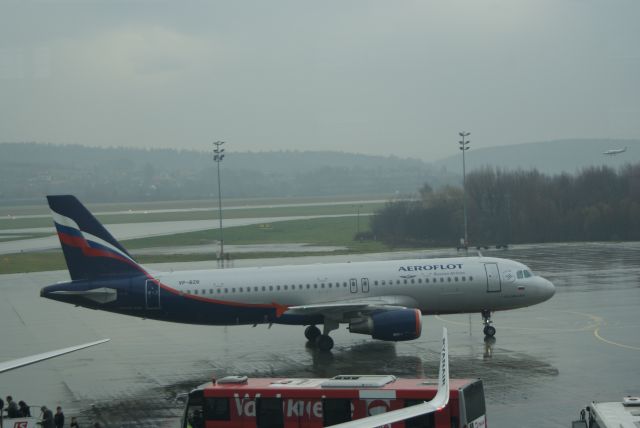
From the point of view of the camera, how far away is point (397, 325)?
103 ft

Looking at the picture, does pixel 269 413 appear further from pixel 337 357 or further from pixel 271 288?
pixel 271 288

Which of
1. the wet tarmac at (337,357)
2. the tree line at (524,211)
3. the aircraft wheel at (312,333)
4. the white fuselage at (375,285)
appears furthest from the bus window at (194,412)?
the tree line at (524,211)

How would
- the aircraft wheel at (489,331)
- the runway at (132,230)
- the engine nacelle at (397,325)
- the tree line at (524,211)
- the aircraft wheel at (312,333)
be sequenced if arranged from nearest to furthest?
the engine nacelle at (397,325) → the aircraft wheel at (489,331) → the aircraft wheel at (312,333) → the tree line at (524,211) → the runway at (132,230)

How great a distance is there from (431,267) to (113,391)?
46.2ft

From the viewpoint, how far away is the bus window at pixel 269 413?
779 inches

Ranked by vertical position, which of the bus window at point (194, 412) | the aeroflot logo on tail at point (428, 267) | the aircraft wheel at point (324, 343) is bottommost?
the aircraft wheel at point (324, 343)

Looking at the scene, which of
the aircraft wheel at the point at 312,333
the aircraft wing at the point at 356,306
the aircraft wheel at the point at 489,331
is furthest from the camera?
the aircraft wheel at the point at 312,333

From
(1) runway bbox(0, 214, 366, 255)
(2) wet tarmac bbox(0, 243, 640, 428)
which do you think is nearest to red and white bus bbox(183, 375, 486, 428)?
(2) wet tarmac bbox(0, 243, 640, 428)

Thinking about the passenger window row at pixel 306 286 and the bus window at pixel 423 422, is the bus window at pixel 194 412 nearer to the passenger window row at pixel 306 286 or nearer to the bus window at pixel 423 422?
the bus window at pixel 423 422

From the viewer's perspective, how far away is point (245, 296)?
34.1m

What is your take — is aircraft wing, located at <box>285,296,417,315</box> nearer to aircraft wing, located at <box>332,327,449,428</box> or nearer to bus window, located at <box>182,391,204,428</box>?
bus window, located at <box>182,391,204,428</box>

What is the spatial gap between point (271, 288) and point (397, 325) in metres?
5.92

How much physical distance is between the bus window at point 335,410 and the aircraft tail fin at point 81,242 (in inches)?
660

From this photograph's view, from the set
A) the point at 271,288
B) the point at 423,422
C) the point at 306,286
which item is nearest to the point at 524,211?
the point at 306,286
